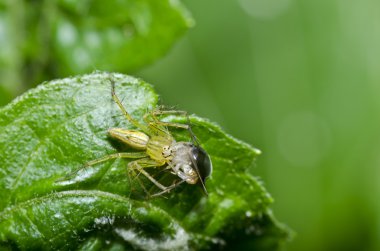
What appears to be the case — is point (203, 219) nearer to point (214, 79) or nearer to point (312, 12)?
point (214, 79)

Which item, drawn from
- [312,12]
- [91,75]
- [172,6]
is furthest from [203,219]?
[312,12]

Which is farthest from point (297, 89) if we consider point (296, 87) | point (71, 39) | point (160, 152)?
point (160, 152)

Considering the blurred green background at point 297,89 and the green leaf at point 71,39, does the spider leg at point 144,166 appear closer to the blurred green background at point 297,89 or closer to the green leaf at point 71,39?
the green leaf at point 71,39

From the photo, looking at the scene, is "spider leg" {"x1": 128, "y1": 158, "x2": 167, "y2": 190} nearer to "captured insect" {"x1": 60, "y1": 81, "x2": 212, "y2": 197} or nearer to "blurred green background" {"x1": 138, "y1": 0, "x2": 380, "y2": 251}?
"captured insect" {"x1": 60, "y1": 81, "x2": 212, "y2": 197}

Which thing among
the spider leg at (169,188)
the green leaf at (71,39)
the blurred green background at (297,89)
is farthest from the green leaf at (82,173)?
the blurred green background at (297,89)

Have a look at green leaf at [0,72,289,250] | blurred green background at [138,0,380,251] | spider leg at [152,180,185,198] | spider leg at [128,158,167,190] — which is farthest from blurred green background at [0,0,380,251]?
green leaf at [0,72,289,250]

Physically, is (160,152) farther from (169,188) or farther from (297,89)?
(297,89)
